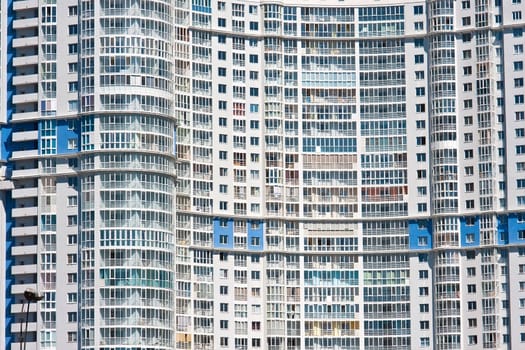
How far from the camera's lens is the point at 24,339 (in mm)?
199125

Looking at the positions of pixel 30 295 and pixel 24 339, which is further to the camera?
pixel 24 339

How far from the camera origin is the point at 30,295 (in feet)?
506

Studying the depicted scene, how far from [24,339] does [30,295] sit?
45.8 meters
